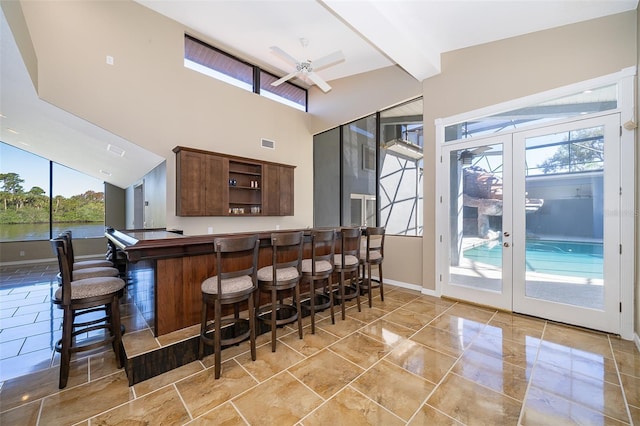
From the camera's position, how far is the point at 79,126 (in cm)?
395

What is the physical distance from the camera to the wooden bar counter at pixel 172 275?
7.23ft

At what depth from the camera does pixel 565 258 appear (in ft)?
9.73

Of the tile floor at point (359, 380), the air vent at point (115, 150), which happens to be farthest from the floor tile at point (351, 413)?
the air vent at point (115, 150)

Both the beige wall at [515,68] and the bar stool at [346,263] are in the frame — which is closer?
the beige wall at [515,68]

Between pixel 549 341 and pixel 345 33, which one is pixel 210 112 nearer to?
pixel 345 33

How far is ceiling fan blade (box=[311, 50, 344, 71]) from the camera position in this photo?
3.49 m

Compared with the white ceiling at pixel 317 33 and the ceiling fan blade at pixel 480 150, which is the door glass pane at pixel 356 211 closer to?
the ceiling fan blade at pixel 480 150

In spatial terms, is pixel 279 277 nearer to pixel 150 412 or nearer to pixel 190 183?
pixel 150 412

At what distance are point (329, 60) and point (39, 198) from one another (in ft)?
29.0

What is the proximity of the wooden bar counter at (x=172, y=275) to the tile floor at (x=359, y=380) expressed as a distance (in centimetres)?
16

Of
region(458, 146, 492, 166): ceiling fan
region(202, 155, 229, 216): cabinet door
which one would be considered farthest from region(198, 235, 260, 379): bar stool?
region(458, 146, 492, 166): ceiling fan

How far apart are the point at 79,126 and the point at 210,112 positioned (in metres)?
1.98

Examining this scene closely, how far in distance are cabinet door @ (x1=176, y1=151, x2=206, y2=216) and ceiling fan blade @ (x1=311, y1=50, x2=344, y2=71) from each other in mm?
2438

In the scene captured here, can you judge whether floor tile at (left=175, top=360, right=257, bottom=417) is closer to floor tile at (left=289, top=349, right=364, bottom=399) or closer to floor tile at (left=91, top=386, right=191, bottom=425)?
floor tile at (left=91, top=386, right=191, bottom=425)
